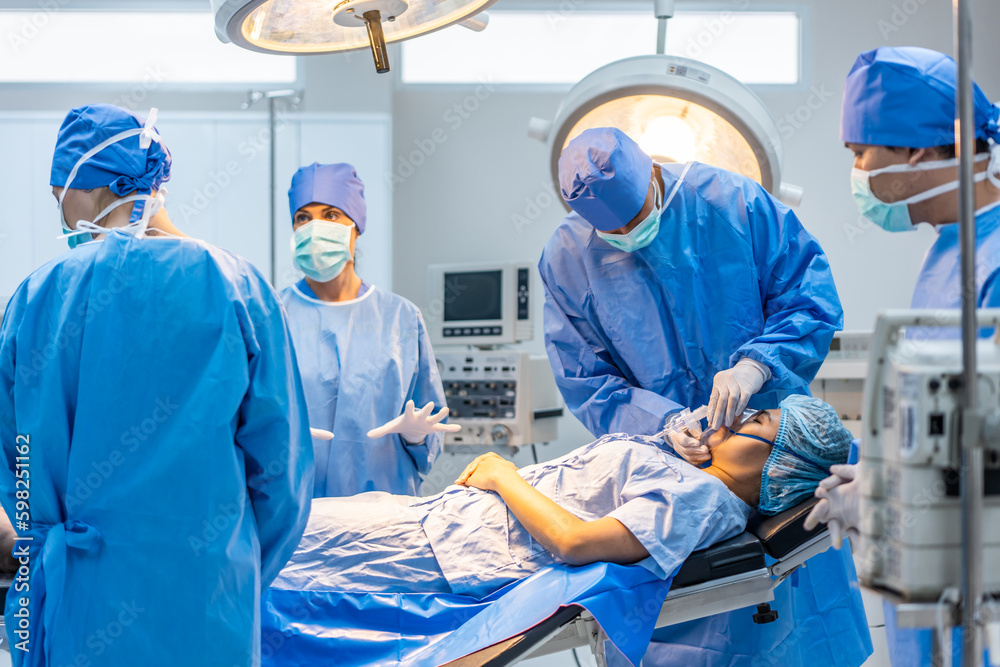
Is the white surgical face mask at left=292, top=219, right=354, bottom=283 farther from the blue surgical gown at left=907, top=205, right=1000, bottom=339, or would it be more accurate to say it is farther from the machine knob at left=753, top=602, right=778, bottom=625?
the blue surgical gown at left=907, top=205, right=1000, bottom=339

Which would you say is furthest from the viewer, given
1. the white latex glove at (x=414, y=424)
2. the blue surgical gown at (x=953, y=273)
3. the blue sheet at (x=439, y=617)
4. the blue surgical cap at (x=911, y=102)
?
the white latex glove at (x=414, y=424)

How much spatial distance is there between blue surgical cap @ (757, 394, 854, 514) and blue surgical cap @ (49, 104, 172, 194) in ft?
4.10

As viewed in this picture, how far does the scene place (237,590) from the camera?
115 centimetres

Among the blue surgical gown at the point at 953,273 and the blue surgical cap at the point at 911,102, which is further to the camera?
the blue surgical cap at the point at 911,102

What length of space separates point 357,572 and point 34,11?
10.6 feet

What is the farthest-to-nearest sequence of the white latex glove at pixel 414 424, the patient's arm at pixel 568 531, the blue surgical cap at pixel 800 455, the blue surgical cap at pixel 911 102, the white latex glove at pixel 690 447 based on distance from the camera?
the white latex glove at pixel 414 424, the white latex glove at pixel 690 447, the blue surgical cap at pixel 800 455, the patient's arm at pixel 568 531, the blue surgical cap at pixel 911 102

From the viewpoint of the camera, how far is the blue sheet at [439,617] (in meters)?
1.43

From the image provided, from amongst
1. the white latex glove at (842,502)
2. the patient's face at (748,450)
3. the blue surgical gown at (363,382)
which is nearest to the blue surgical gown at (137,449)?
the white latex glove at (842,502)

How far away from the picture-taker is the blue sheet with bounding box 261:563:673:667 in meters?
1.43

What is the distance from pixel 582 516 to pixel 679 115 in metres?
1.00

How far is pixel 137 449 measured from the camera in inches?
44.4

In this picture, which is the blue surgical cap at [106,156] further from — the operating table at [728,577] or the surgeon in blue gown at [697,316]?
the operating table at [728,577]

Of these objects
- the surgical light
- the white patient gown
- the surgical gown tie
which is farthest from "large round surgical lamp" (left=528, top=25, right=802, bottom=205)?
the surgical gown tie

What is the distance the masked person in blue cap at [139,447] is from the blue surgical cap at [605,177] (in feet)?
2.52
